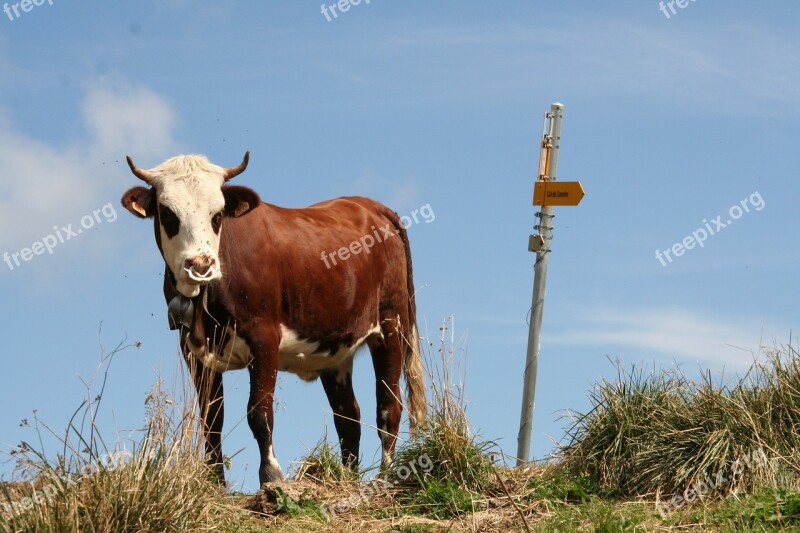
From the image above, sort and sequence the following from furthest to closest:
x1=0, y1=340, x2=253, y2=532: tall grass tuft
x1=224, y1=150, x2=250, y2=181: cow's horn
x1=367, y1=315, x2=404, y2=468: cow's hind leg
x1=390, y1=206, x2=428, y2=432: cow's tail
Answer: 1. x1=390, y1=206, x2=428, y2=432: cow's tail
2. x1=367, y1=315, x2=404, y2=468: cow's hind leg
3. x1=224, y1=150, x2=250, y2=181: cow's horn
4. x1=0, y1=340, x2=253, y2=532: tall grass tuft

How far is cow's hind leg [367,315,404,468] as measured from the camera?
12266 millimetres

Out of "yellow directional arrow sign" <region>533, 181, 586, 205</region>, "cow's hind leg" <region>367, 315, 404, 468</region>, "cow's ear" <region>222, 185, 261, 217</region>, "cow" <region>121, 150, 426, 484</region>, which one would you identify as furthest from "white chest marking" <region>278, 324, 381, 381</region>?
"yellow directional arrow sign" <region>533, 181, 586, 205</region>

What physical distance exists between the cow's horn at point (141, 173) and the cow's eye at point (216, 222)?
67 centimetres

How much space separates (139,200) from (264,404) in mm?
2092

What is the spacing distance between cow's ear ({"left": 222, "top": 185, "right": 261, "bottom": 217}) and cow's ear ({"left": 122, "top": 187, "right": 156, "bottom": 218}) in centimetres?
66

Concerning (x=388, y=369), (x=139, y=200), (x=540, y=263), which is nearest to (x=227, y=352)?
(x=139, y=200)

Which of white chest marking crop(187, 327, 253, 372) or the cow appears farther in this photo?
white chest marking crop(187, 327, 253, 372)

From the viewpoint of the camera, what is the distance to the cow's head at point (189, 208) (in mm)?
9820

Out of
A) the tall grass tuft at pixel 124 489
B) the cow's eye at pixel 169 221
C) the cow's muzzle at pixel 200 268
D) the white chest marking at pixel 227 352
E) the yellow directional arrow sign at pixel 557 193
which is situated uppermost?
the yellow directional arrow sign at pixel 557 193

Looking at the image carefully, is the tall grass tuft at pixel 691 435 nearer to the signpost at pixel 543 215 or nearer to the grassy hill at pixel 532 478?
the grassy hill at pixel 532 478

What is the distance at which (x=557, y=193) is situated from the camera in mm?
14172

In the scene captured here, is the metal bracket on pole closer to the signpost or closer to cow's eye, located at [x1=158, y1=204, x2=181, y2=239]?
the signpost

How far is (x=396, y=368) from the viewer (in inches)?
494

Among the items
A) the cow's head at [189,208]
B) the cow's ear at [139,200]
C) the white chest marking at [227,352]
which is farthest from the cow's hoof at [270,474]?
the cow's ear at [139,200]
